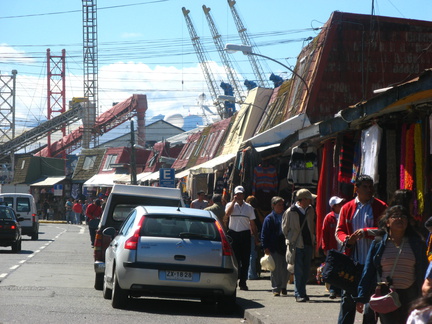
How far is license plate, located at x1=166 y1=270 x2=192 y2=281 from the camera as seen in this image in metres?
12.5

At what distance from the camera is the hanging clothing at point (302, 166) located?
1744cm

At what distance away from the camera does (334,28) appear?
27.7m

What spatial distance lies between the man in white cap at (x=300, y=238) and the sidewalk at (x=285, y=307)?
1.03ft

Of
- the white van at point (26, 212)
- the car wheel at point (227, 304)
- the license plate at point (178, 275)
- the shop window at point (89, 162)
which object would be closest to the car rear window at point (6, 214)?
the white van at point (26, 212)

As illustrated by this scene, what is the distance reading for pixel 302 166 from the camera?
17.4m

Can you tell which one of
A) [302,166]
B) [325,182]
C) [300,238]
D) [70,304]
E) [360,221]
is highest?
[302,166]

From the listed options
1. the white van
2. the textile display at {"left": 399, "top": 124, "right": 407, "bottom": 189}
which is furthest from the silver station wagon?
the white van

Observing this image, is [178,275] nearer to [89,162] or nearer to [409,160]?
[409,160]

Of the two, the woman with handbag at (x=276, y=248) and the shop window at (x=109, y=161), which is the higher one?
the shop window at (x=109, y=161)

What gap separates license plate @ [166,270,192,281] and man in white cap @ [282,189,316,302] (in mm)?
1912

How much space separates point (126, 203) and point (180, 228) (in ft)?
14.3

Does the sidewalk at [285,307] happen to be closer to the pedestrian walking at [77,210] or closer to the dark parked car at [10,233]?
the dark parked car at [10,233]

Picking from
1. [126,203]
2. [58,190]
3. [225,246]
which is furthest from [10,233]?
[58,190]

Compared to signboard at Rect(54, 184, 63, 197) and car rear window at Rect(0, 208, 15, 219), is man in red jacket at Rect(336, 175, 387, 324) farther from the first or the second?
signboard at Rect(54, 184, 63, 197)
